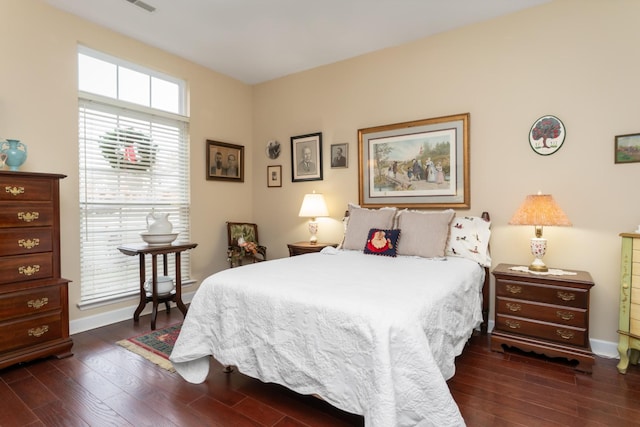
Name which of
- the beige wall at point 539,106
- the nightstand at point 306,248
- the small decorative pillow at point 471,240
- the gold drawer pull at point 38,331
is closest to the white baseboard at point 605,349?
the beige wall at point 539,106

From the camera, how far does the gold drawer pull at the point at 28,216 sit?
7.88 feet

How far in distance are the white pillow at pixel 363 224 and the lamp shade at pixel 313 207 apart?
0.56 meters

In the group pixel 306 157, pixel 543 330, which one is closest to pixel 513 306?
pixel 543 330

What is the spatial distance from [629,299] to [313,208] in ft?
8.97

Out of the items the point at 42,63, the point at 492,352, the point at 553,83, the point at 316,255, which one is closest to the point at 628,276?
the point at 492,352

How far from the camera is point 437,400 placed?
4.77 feet

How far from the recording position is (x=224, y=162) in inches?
173

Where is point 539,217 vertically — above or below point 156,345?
above

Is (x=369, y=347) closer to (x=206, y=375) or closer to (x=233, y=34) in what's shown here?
(x=206, y=375)

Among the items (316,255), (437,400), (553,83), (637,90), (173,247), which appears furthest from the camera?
(173,247)

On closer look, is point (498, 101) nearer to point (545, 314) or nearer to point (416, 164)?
point (416, 164)

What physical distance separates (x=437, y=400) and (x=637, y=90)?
2.68 m

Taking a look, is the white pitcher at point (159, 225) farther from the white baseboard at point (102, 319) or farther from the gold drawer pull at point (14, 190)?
the gold drawer pull at point (14, 190)

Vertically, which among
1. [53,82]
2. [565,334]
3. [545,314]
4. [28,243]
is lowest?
[565,334]
